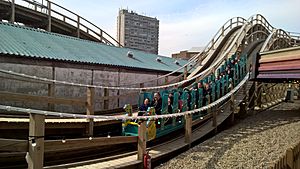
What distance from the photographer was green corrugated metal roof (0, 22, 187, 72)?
9.78 meters

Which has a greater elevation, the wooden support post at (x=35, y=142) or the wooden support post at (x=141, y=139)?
the wooden support post at (x=35, y=142)

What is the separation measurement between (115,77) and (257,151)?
7.42 metres

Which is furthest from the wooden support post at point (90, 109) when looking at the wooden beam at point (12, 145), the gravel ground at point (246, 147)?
the wooden beam at point (12, 145)

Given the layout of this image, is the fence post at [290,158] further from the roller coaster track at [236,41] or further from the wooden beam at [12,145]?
the roller coaster track at [236,41]

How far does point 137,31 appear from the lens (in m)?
76.0

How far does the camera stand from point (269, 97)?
57.2ft

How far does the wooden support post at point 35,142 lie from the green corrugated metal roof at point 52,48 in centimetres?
587

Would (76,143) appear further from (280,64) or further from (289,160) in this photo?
(280,64)

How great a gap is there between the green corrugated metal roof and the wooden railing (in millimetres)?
8084

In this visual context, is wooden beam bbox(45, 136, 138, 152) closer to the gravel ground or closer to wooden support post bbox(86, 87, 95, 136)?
the gravel ground

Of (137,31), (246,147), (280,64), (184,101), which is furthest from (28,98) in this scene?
(137,31)

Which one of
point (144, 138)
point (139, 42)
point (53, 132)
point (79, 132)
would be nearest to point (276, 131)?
point (144, 138)

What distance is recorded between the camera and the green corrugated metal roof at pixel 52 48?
978 cm

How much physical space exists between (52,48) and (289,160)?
30.7 feet
